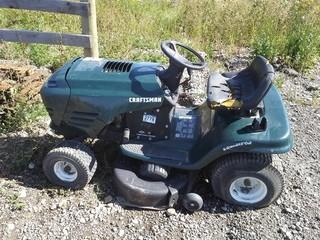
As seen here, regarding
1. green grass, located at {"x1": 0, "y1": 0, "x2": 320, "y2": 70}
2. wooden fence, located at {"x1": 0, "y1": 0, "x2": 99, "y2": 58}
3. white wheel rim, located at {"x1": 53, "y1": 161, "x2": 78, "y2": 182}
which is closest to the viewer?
white wheel rim, located at {"x1": 53, "y1": 161, "x2": 78, "y2": 182}

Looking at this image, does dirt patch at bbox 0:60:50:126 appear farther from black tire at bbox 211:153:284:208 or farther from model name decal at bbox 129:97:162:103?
black tire at bbox 211:153:284:208

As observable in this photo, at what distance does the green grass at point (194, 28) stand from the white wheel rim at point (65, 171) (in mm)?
2153

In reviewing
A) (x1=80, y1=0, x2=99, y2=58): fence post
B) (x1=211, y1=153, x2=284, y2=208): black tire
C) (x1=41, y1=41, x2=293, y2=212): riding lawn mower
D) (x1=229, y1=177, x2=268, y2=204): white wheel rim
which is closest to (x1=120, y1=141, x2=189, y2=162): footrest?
(x1=41, y1=41, x2=293, y2=212): riding lawn mower

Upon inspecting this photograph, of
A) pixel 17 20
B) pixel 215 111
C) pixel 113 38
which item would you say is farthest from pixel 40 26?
pixel 215 111

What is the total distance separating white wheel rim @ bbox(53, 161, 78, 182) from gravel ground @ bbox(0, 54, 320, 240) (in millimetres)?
109

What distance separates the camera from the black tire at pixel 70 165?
3.80 m

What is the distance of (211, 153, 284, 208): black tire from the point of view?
3.60 meters

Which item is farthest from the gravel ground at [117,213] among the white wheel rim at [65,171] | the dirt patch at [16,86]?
the dirt patch at [16,86]

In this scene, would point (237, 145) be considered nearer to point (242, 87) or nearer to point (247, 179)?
point (247, 179)

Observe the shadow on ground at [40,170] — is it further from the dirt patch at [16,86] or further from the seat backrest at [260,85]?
the seat backrest at [260,85]

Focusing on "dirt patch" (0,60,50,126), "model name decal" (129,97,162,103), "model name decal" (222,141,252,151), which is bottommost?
"dirt patch" (0,60,50,126)

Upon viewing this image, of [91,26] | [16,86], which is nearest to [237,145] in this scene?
[16,86]

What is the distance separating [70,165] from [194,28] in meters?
3.78

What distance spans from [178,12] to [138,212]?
4.54 meters
